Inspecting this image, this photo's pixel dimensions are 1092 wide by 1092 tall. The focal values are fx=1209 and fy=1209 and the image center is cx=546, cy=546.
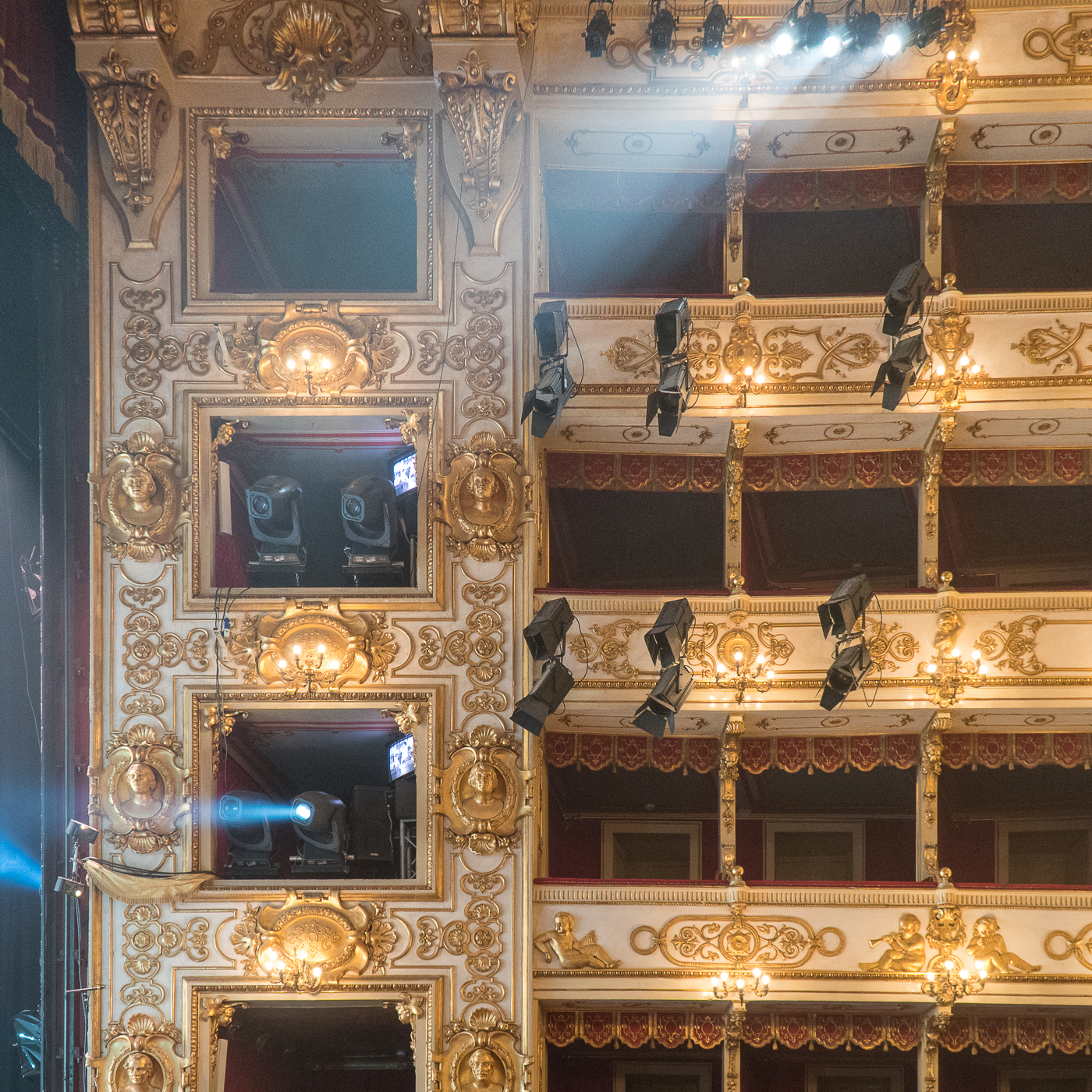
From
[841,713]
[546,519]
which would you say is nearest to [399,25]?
[546,519]

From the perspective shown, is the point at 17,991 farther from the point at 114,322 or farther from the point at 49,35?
the point at 49,35

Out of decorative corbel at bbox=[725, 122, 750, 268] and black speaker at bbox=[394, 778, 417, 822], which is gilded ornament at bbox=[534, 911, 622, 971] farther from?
decorative corbel at bbox=[725, 122, 750, 268]

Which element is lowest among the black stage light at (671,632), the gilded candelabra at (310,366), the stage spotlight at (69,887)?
the stage spotlight at (69,887)

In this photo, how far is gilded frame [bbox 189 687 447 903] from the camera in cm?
1034

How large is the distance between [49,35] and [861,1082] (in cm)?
1239

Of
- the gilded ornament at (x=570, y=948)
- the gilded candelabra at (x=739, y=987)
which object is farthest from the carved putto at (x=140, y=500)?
the gilded candelabra at (x=739, y=987)

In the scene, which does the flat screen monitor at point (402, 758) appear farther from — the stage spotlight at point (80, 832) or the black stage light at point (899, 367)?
the black stage light at point (899, 367)

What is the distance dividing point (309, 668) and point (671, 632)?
124 inches

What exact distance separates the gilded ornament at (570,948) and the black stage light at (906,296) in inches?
229

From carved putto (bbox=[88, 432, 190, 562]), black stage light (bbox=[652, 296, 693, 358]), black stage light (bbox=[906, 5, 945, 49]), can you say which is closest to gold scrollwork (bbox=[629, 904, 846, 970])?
black stage light (bbox=[652, 296, 693, 358])

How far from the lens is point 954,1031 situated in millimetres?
11102

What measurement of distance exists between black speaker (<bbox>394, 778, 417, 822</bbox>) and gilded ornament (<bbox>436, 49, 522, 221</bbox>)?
17.2 feet

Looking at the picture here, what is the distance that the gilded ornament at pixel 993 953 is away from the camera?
34.2 ft

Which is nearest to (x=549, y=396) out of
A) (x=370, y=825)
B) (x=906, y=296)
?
(x=906, y=296)
